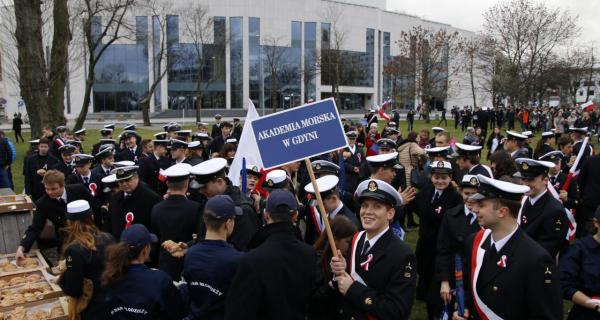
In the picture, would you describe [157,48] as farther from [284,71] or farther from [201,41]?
[284,71]

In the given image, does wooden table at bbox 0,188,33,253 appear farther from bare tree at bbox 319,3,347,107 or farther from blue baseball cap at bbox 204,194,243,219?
bare tree at bbox 319,3,347,107

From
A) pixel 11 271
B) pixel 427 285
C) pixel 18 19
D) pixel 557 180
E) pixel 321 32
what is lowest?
pixel 427 285

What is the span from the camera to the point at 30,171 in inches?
403

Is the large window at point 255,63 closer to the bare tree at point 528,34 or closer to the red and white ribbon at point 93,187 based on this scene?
the bare tree at point 528,34

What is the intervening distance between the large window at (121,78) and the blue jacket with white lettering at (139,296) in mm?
64715

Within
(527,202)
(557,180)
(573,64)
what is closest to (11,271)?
(527,202)

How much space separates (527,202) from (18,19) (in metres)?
18.1

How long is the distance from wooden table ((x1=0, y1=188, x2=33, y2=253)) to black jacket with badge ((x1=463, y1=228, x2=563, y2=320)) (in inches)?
237

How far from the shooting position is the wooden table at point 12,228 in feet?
21.6

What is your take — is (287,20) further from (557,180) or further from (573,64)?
(557,180)

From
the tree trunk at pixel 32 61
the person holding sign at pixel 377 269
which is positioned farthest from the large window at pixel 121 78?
the person holding sign at pixel 377 269

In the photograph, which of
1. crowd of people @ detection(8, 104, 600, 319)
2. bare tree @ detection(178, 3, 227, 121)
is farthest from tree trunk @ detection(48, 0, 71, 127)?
bare tree @ detection(178, 3, 227, 121)

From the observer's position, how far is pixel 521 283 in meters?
3.07

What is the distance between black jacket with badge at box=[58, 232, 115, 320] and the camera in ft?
12.4
